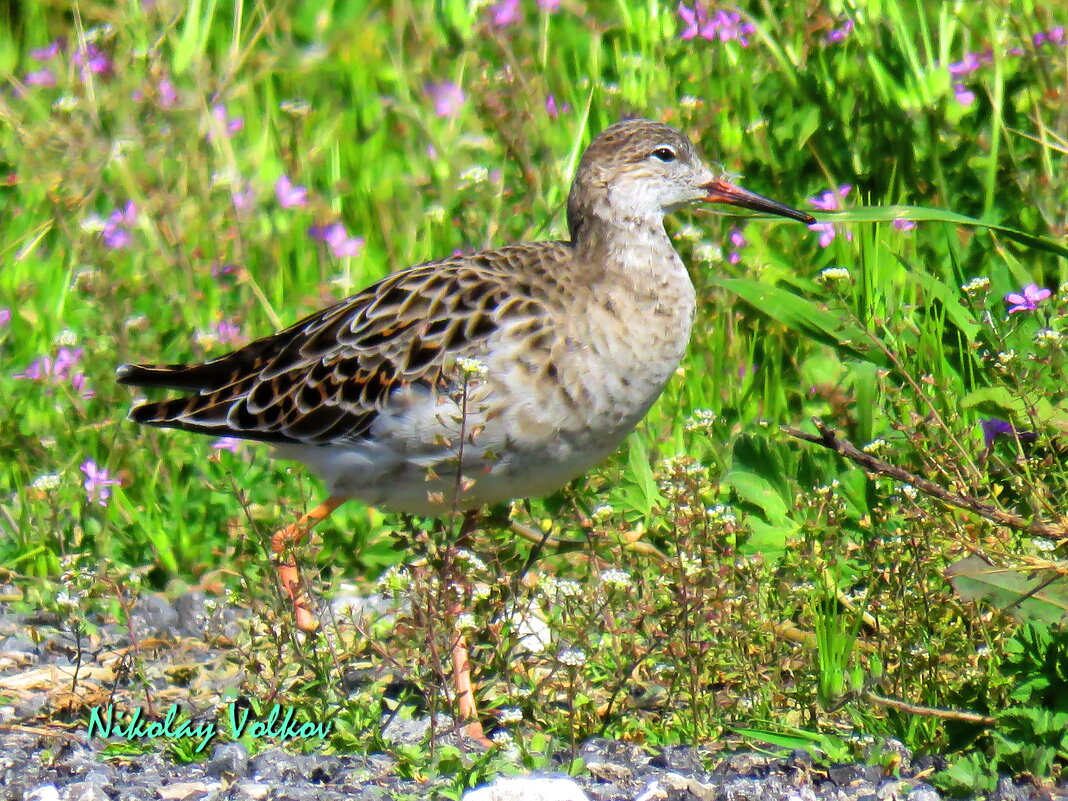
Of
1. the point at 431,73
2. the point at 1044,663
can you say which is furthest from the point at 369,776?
the point at 431,73

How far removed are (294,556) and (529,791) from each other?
115 cm

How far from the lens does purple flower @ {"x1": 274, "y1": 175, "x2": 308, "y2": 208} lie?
7465mm

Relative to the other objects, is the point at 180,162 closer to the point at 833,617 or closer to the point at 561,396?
the point at 561,396

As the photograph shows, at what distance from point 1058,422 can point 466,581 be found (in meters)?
1.75

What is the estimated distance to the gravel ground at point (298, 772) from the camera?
362 centimetres

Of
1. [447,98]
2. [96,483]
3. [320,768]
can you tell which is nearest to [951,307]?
[320,768]

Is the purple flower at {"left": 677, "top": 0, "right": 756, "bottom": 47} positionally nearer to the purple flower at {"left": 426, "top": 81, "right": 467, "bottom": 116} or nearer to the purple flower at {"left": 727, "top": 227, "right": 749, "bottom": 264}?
the purple flower at {"left": 727, "top": 227, "right": 749, "bottom": 264}

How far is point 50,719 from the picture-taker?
4359 mm

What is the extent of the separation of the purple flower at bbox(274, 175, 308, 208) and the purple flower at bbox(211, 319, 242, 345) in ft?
3.38

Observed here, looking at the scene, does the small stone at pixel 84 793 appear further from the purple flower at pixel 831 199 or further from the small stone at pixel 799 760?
the purple flower at pixel 831 199

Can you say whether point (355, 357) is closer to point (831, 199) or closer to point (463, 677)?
point (463, 677)

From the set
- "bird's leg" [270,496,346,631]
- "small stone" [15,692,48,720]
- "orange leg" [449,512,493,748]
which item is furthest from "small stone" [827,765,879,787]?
"small stone" [15,692,48,720]

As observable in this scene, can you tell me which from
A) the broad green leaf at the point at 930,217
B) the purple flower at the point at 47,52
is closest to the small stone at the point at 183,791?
the broad green leaf at the point at 930,217

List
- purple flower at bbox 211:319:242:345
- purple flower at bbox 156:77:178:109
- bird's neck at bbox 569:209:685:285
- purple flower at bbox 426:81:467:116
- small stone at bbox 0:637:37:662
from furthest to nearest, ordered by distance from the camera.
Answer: purple flower at bbox 426:81:467:116, purple flower at bbox 156:77:178:109, purple flower at bbox 211:319:242:345, bird's neck at bbox 569:209:685:285, small stone at bbox 0:637:37:662
